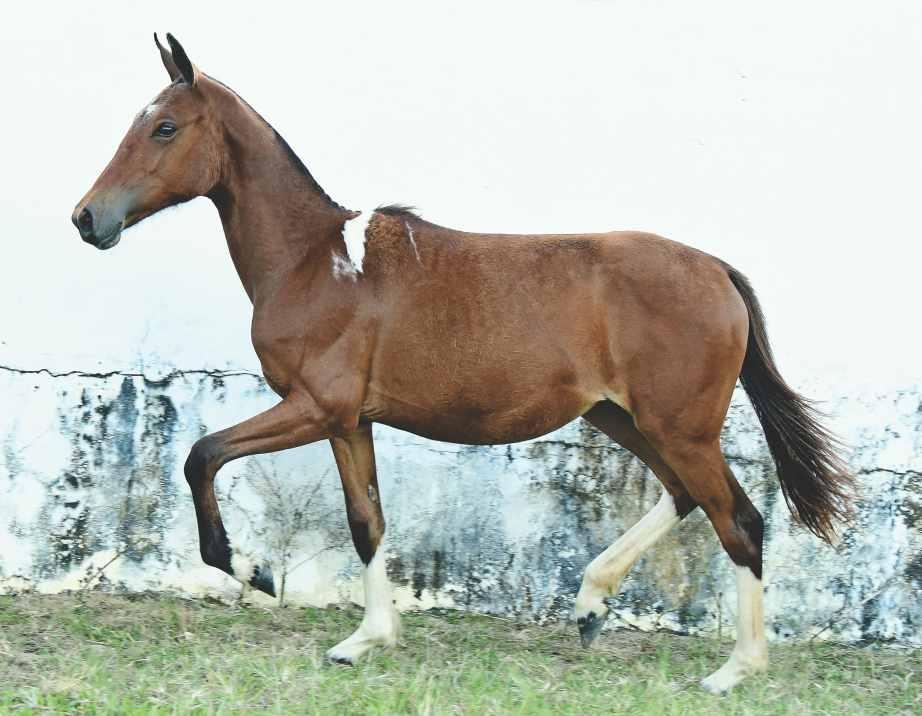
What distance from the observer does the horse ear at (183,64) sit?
4.43 metres

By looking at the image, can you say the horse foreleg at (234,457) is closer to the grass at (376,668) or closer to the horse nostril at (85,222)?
the grass at (376,668)

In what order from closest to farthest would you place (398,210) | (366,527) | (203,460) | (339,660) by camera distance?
1. (203,460)
2. (339,660)
3. (366,527)
4. (398,210)

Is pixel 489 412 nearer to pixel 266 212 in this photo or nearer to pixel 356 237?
pixel 356 237

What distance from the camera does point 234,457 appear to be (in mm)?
4363

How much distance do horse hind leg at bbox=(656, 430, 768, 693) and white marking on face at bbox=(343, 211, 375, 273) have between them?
4.51 ft

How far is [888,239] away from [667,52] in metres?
1.31

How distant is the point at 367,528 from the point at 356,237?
1.16 m

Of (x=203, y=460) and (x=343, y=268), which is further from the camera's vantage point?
(x=343, y=268)

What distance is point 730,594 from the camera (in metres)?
5.37

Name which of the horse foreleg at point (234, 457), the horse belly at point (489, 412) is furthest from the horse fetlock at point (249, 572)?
the horse belly at point (489, 412)

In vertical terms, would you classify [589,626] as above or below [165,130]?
below

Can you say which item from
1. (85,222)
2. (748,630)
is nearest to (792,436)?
(748,630)

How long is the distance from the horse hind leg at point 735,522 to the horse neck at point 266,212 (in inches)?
63.1

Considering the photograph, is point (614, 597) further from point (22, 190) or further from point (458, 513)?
point (22, 190)
